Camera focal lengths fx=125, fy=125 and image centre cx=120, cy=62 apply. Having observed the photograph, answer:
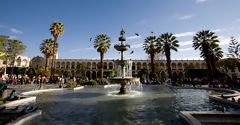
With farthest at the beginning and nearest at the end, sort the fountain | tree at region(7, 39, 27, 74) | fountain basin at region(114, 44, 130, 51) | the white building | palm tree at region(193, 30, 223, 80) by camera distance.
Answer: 1. the white building
2. tree at region(7, 39, 27, 74)
3. palm tree at region(193, 30, 223, 80)
4. fountain basin at region(114, 44, 130, 51)
5. the fountain

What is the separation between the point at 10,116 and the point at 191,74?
36203mm

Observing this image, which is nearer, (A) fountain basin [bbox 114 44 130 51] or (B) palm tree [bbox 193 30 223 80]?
(A) fountain basin [bbox 114 44 130 51]

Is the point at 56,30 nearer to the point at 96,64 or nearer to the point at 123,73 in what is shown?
the point at 123,73

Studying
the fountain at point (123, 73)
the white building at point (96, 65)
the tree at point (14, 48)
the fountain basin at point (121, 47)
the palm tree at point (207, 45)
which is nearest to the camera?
the fountain at point (123, 73)

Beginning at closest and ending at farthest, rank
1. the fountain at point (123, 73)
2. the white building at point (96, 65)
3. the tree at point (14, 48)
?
the fountain at point (123, 73)
the tree at point (14, 48)
the white building at point (96, 65)

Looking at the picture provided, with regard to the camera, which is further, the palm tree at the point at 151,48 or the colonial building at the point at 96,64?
the colonial building at the point at 96,64

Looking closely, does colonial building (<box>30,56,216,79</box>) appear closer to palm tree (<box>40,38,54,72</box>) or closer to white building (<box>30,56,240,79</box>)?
white building (<box>30,56,240,79</box>)

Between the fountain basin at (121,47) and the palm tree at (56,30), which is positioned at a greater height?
the palm tree at (56,30)

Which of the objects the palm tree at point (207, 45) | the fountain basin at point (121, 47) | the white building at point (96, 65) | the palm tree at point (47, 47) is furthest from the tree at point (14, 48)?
the palm tree at point (207, 45)

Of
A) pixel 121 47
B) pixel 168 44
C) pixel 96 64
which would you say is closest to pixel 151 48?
pixel 168 44

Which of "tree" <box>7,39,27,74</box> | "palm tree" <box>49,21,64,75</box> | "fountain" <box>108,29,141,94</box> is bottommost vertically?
"fountain" <box>108,29,141,94</box>

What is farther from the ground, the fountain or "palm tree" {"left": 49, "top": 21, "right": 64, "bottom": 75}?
"palm tree" {"left": 49, "top": 21, "right": 64, "bottom": 75}

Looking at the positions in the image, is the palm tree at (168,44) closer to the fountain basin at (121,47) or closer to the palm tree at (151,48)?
the palm tree at (151,48)

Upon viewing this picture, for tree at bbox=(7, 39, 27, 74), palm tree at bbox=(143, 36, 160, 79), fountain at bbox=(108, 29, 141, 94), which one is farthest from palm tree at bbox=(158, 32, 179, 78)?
tree at bbox=(7, 39, 27, 74)
